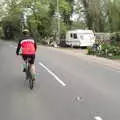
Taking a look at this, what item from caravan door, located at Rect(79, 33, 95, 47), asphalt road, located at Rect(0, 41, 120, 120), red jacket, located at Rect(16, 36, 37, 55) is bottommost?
caravan door, located at Rect(79, 33, 95, 47)

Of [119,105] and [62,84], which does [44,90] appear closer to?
[62,84]

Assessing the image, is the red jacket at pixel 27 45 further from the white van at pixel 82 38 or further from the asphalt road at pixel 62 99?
the white van at pixel 82 38

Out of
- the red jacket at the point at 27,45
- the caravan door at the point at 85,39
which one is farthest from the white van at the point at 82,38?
the red jacket at the point at 27,45

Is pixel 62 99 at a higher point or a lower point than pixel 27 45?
lower

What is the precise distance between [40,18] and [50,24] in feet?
7.15

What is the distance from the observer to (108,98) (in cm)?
1259

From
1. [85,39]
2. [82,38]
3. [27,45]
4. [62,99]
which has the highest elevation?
[27,45]

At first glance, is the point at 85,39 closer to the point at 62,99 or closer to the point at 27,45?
the point at 27,45

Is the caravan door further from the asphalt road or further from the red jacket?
the red jacket

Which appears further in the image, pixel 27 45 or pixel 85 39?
pixel 85 39

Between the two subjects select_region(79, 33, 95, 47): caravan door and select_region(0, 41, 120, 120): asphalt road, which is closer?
select_region(0, 41, 120, 120): asphalt road

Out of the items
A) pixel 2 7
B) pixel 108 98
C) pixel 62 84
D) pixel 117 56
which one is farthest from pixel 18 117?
pixel 2 7

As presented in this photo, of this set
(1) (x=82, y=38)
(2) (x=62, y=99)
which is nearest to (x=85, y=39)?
(1) (x=82, y=38)

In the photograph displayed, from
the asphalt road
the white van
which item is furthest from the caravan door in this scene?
the asphalt road
